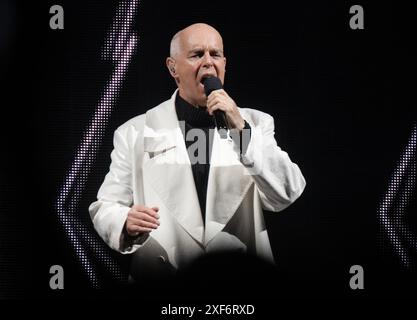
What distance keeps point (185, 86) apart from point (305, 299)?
3.06 ft

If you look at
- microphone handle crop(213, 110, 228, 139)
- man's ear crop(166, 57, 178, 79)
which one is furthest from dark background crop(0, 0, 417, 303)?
microphone handle crop(213, 110, 228, 139)

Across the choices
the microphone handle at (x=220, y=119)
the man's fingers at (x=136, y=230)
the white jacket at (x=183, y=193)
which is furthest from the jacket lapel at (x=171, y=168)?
the microphone handle at (x=220, y=119)

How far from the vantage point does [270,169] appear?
3.29 m

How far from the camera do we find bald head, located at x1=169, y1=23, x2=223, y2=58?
3.38 m

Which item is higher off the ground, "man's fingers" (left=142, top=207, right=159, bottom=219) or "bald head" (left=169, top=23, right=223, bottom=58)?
"bald head" (left=169, top=23, right=223, bottom=58)

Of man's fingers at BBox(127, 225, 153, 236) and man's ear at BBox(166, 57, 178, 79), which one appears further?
man's ear at BBox(166, 57, 178, 79)

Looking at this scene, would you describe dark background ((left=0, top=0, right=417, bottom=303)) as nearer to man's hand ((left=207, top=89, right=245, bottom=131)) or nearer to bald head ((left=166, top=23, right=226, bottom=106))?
bald head ((left=166, top=23, right=226, bottom=106))

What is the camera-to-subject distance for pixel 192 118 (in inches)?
133

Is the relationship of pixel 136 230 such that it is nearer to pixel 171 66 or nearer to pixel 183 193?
pixel 183 193

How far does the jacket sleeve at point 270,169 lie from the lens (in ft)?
10.7

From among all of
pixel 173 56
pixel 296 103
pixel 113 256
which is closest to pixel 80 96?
pixel 173 56

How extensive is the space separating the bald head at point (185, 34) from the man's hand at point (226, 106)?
0.31 meters

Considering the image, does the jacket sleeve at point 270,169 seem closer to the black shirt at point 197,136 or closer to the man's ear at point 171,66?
the black shirt at point 197,136

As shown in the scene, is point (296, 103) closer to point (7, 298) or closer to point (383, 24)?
point (383, 24)
